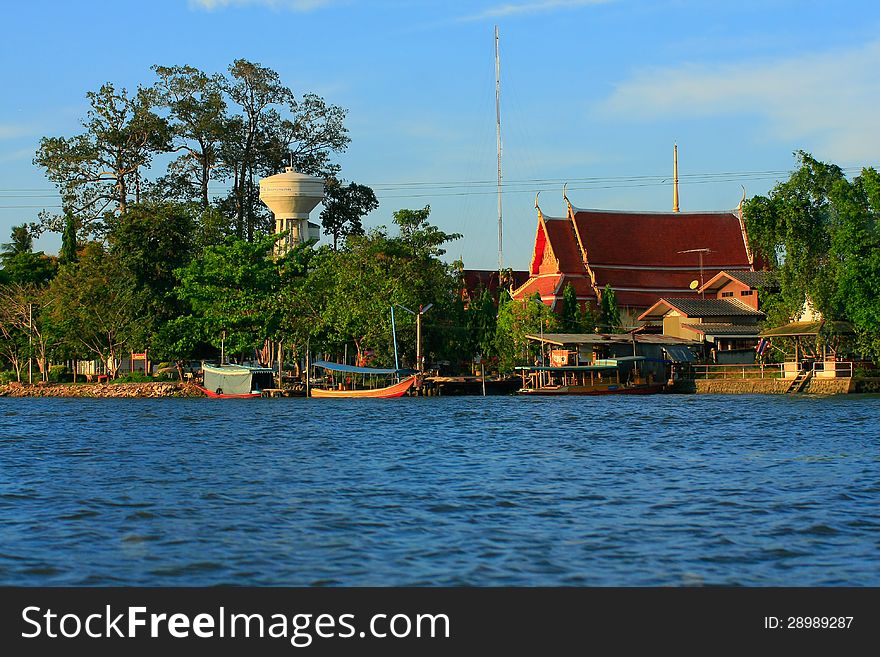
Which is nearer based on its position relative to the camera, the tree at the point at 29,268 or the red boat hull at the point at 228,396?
the red boat hull at the point at 228,396

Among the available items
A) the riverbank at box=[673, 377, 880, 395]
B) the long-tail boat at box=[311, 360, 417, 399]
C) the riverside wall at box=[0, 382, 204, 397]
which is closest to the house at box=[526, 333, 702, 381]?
the riverbank at box=[673, 377, 880, 395]

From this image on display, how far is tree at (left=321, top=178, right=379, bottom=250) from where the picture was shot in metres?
84.2

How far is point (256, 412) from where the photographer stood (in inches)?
1732

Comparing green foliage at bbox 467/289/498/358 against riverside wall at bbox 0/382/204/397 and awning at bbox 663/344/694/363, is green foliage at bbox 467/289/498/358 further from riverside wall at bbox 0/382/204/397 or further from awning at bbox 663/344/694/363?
riverside wall at bbox 0/382/204/397

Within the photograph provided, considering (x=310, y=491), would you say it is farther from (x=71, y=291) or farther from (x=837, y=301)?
(x=71, y=291)

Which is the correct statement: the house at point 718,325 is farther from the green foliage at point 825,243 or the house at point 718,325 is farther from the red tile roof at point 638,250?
the red tile roof at point 638,250

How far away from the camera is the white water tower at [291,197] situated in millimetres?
75938

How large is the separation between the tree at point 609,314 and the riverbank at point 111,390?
963 inches

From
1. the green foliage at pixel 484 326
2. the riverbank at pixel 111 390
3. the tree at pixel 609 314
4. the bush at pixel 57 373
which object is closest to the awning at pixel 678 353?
the tree at pixel 609 314

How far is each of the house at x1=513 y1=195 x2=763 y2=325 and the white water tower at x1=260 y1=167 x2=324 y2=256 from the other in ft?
49.1
